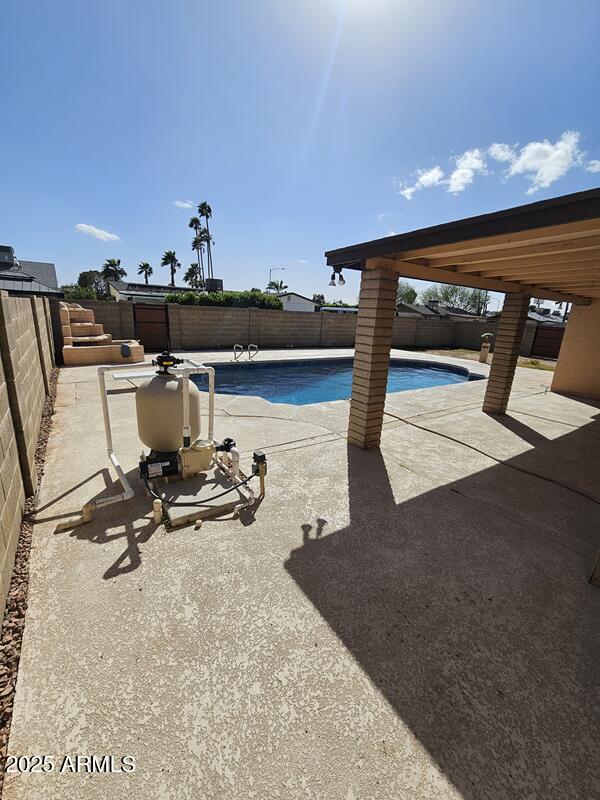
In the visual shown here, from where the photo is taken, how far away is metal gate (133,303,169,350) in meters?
14.8

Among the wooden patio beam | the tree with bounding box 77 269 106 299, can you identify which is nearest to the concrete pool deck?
the wooden patio beam

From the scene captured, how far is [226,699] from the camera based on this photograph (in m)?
1.78

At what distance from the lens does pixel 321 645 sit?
→ 210 cm

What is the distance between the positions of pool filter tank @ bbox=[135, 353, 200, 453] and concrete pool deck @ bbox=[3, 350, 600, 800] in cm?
73

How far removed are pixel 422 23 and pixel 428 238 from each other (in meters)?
5.36

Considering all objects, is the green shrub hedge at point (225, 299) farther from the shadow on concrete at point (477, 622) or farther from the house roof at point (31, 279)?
the shadow on concrete at point (477, 622)

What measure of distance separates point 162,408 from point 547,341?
23.1 metres

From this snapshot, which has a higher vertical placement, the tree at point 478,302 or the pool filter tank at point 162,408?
the tree at point 478,302

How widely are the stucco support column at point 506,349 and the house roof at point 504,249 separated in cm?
36

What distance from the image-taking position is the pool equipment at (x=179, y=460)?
343cm

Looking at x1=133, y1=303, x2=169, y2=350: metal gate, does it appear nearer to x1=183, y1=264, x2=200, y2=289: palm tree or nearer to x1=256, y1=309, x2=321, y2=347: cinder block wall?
x1=256, y1=309, x2=321, y2=347: cinder block wall

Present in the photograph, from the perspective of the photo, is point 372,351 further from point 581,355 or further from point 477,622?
point 581,355

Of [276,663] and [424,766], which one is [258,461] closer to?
[276,663]

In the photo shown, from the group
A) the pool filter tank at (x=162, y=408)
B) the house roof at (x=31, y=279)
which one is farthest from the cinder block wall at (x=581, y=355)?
the house roof at (x=31, y=279)
